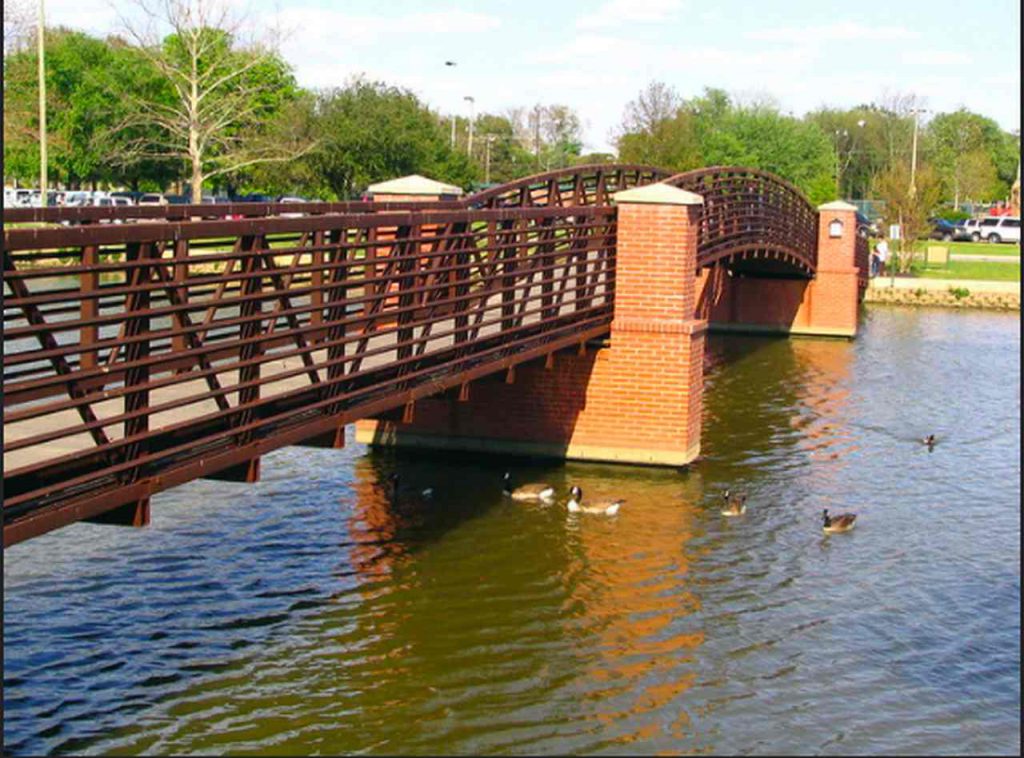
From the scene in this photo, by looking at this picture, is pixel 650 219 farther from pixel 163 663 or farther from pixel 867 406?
pixel 163 663

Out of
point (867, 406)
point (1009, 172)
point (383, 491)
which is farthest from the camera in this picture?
point (1009, 172)

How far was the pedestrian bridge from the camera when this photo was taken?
28.4 feet

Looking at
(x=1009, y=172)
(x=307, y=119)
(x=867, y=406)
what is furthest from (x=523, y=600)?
(x=1009, y=172)

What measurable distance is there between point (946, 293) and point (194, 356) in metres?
34.8

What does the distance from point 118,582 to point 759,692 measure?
5.09 metres

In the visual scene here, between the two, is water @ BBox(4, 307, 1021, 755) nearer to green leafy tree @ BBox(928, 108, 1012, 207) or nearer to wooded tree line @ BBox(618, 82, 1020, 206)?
wooded tree line @ BBox(618, 82, 1020, 206)

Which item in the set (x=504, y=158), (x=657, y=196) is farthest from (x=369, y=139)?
(x=504, y=158)

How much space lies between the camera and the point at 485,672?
10117 millimetres

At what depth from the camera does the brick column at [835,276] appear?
33344 millimetres

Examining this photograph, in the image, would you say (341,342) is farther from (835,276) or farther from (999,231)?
(999,231)

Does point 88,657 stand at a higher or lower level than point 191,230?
lower

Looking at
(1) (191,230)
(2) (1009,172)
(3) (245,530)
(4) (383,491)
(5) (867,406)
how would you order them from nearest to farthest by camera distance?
(1) (191,230) < (3) (245,530) < (4) (383,491) < (5) (867,406) < (2) (1009,172)

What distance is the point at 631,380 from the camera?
1747 centimetres

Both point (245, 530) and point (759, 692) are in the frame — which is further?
point (245, 530)
